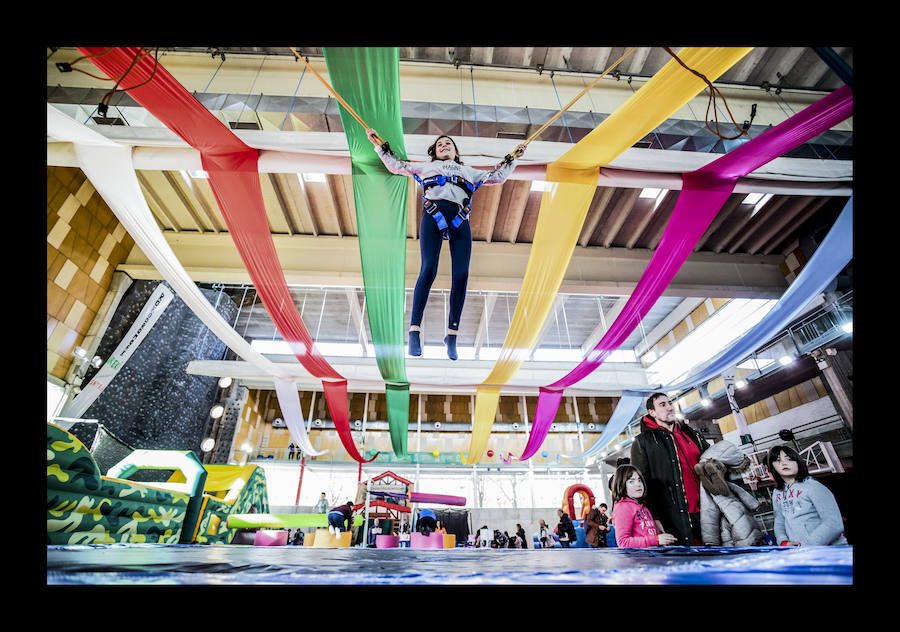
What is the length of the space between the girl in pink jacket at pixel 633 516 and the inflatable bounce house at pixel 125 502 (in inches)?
108

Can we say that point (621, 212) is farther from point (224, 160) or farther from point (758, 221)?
point (224, 160)

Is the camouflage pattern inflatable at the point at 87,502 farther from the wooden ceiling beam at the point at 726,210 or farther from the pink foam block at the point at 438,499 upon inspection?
the pink foam block at the point at 438,499

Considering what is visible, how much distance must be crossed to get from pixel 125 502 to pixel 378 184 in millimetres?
2772

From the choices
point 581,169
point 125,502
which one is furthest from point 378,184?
point 125,502

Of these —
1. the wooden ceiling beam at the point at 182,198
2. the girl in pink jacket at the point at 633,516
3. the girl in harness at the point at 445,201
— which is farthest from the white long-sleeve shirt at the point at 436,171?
the wooden ceiling beam at the point at 182,198

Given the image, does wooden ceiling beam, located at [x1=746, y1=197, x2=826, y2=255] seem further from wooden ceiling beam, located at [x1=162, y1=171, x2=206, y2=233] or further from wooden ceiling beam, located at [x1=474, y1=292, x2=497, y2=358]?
wooden ceiling beam, located at [x1=162, y1=171, x2=206, y2=233]

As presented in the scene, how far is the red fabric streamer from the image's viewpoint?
73.6 inches

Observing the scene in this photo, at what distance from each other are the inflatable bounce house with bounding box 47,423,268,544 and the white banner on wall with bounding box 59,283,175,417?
8.49ft

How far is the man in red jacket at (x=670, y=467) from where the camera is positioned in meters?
2.02

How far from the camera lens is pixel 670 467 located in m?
2.07

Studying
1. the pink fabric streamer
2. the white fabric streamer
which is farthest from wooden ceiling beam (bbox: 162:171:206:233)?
the pink fabric streamer
